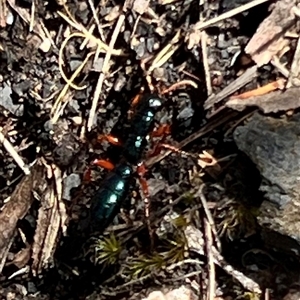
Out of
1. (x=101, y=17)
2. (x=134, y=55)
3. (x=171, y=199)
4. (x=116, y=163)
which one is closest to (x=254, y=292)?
(x=171, y=199)

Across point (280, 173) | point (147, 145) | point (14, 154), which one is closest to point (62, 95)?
point (14, 154)

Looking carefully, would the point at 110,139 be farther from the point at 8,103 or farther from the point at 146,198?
the point at 8,103

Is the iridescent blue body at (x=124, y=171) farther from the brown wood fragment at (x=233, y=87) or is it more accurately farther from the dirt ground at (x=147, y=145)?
the brown wood fragment at (x=233, y=87)

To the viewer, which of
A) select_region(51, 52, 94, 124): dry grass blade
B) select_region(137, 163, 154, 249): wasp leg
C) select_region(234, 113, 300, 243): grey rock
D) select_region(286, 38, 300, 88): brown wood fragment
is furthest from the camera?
select_region(51, 52, 94, 124): dry grass blade

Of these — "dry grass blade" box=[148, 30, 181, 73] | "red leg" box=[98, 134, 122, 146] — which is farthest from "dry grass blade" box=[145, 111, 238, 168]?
"dry grass blade" box=[148, 30, 181, 73]

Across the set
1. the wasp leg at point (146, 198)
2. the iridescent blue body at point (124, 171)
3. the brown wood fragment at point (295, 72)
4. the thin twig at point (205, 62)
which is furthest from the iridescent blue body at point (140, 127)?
the brown wood fragment at point (295, 72)

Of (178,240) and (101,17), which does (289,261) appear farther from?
(101,17)

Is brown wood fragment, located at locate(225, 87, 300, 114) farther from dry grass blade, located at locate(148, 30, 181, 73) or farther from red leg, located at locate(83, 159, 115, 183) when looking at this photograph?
red leg, located at locate(83, 159, 115, 183)
